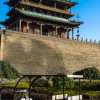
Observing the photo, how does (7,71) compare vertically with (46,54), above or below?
below

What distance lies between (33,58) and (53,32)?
1022 cm

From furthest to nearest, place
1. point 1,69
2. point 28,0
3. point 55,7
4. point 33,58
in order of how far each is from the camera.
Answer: point 55,7 < point 28,0 < point 33,58 < point 1,69

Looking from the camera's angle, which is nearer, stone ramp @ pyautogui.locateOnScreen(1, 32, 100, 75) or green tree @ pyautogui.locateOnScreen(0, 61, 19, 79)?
green tree @ pyautogui.locateOnScreen(0, 61, 19, 79)

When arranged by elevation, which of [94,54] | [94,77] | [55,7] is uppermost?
[55,7]

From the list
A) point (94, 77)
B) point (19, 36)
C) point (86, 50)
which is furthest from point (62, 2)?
point (94, 77)

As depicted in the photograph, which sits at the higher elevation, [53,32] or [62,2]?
[62,2]

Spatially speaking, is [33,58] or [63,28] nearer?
[33,58]

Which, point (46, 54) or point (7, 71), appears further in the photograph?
point (46, 54)

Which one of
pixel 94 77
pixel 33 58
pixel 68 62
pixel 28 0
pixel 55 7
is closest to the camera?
pixel 94 77

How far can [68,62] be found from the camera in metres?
42.6

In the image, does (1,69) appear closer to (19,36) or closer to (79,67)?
(19,36)

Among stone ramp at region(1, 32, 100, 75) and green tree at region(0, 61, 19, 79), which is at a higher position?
Result: stone ramp at region(1, 32, 100, 75)

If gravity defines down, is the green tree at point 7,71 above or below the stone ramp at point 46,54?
below

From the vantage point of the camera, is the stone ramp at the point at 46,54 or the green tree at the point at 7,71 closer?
the green tree at the point at 7,71
